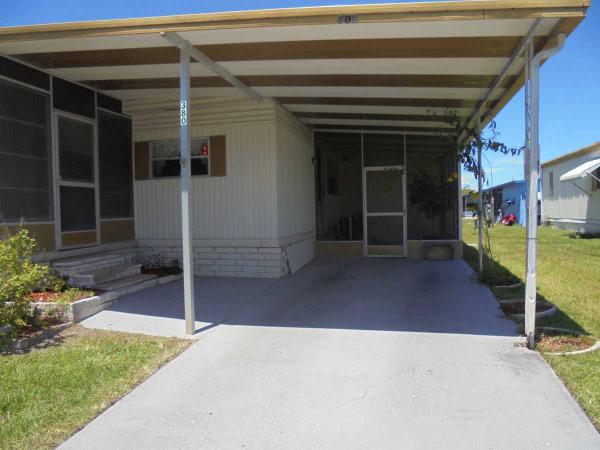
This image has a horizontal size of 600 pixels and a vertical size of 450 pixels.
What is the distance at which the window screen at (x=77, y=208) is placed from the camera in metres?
7.35

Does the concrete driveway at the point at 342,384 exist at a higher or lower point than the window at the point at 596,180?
lower

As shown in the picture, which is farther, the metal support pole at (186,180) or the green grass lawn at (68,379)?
the metal support pole at (186,180)

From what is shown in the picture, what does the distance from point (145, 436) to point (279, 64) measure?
462 cm

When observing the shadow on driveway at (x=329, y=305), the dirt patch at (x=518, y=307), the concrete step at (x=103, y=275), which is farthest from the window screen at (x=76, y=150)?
the dirt patch at (x=518, y=307)

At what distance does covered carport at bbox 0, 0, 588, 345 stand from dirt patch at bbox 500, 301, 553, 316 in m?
1.32

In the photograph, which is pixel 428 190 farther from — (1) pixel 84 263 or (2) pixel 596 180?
(2) pixel 596 180

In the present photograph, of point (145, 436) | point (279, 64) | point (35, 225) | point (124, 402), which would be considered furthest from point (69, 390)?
point (279, 64)

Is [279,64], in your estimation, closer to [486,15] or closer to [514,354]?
[486,15]

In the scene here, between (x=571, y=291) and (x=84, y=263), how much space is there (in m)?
7.02

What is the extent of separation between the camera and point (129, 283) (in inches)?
280

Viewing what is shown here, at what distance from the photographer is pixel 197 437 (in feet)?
10.5

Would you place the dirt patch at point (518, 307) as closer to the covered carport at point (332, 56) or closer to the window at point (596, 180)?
the covered carport at point (332, 56)

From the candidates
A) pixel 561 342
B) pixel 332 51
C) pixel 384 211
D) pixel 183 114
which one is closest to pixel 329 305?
pixel 561 342

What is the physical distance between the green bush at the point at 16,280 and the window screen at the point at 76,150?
2421 mm
